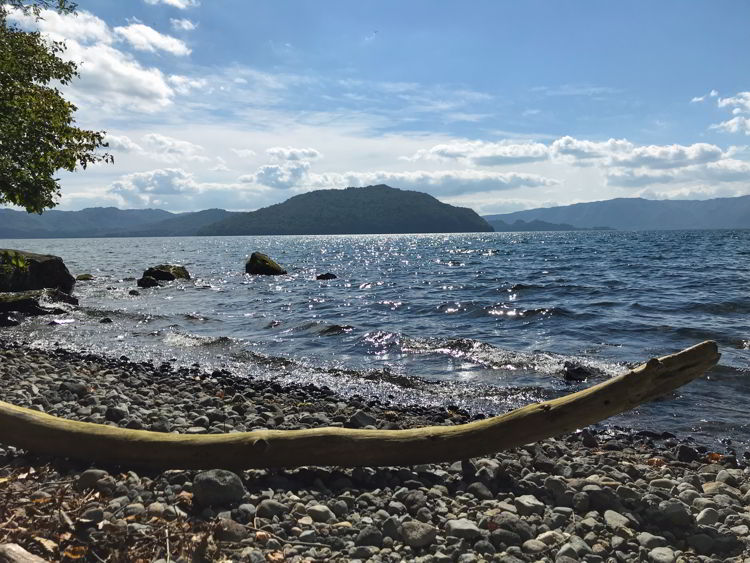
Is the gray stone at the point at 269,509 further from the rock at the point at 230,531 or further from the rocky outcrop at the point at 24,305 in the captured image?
the rocky outcrop at the point at 24,305

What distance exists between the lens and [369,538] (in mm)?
4551

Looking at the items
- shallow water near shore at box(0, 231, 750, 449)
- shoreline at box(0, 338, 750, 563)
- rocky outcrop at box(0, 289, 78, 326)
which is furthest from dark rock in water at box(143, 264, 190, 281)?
shoreline at box(0, 338, 750, 563)

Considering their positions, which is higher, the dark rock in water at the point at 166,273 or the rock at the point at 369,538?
the dark rock in water at the point at 166,273

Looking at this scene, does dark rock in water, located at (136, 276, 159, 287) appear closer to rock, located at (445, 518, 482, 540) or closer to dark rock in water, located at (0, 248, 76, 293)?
dark rock in water, located at (0, 248, 76, 293)

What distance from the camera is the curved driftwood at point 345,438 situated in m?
5.46

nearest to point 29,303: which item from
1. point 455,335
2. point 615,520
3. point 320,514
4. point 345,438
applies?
point 455,335

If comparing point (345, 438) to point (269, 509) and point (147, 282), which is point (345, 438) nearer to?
point (269, 509)

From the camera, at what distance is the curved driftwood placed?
215 inches

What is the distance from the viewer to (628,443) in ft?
28.6

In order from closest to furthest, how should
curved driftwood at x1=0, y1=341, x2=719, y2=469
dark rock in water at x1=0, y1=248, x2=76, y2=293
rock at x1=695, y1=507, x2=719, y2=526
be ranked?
1. rock at x1=695, y1=507, x2=719, y2=526
2. curved driftwood at x1=0, y1=341, x2=719, y2=469
3. dark rock in water at x1=0, y1=248, x2=76, y2=293

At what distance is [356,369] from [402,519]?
30.1 feet

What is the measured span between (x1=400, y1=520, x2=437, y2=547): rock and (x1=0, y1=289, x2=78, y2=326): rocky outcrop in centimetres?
2108

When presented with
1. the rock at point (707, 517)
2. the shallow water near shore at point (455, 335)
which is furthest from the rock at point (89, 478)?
the shallow water near shore at point (455, 335)

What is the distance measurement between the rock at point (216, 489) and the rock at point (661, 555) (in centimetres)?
358
